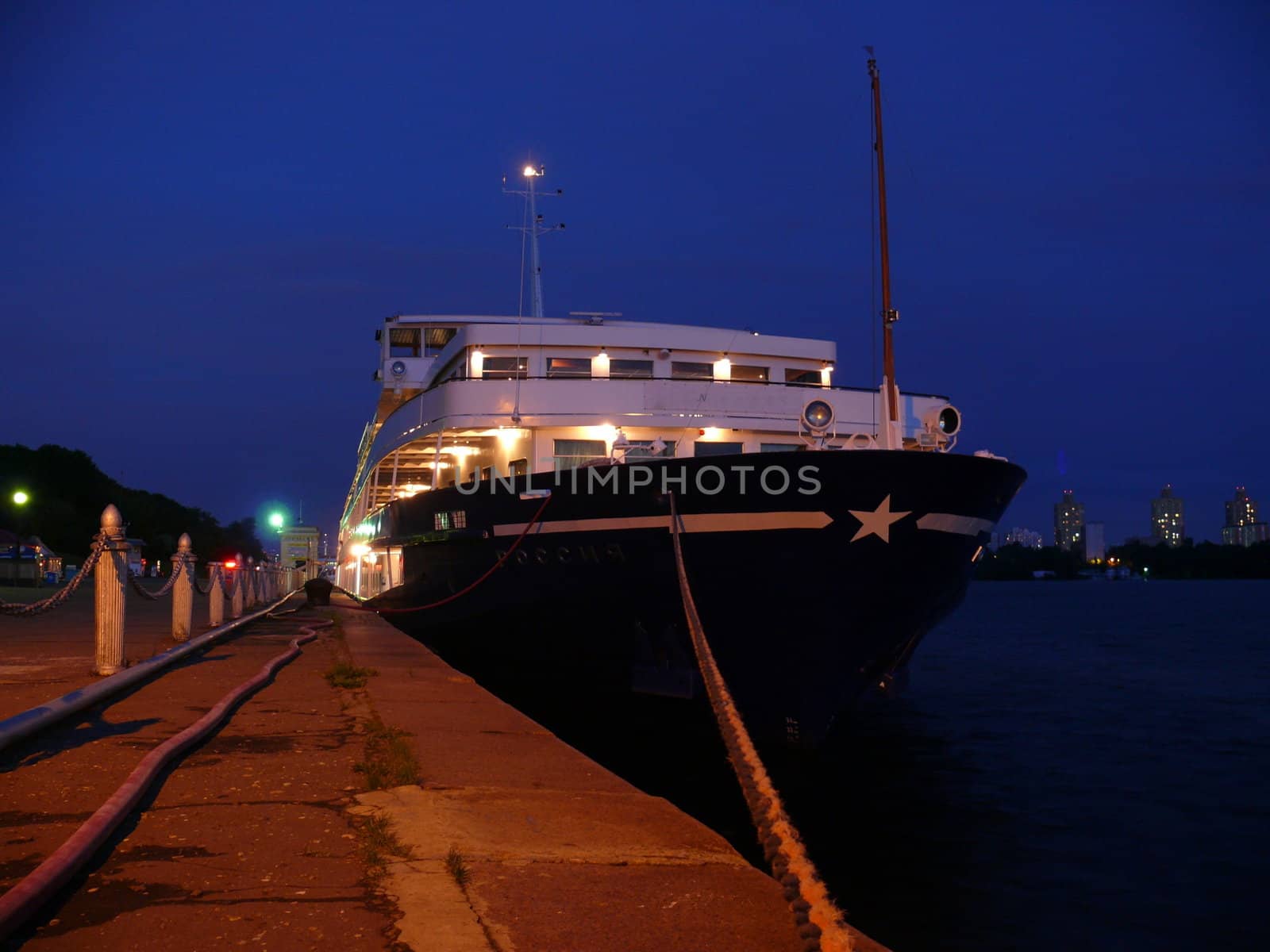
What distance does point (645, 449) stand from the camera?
13.8m

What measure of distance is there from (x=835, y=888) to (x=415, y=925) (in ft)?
16.5

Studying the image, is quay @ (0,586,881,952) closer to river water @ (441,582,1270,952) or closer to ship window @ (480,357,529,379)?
river water @ (441,582,1270,952)

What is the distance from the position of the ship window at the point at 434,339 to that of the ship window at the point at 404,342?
0.70 ft

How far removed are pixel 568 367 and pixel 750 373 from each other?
2726 mm

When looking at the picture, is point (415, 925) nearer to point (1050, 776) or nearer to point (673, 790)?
point (673, 790)

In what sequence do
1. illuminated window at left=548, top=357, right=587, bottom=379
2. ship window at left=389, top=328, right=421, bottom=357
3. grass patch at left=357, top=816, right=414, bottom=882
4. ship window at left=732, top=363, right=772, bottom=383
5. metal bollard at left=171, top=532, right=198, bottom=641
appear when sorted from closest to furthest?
grass patch at left=357, top=816, right=414, bottom=882, metal bollard at left=171, top=532, right=198, bottom=641, illuminated window at left=548, top=357, right=587, bottom=379, ship window at left=732, top=363, right=772, bottom=383, ship window at left=389, top=328, right=421, bottom=357

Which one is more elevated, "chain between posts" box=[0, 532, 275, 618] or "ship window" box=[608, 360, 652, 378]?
"ship window" box=[608, 360, 652, 378]

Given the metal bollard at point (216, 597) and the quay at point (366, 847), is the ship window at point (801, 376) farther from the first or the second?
the quay at point (366, 847)

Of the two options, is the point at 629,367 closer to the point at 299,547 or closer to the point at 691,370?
the point at 691,370

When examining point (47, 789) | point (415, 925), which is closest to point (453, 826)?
point (415, 925)

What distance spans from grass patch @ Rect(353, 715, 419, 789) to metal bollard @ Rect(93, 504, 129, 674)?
3.81 meters

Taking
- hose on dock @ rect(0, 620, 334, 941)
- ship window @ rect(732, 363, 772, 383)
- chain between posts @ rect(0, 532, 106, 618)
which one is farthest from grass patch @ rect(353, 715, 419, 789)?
ship window @ rect(732, 363, 772, 383)

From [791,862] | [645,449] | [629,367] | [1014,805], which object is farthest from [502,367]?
[791,862]

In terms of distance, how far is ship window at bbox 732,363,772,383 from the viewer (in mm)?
16641
